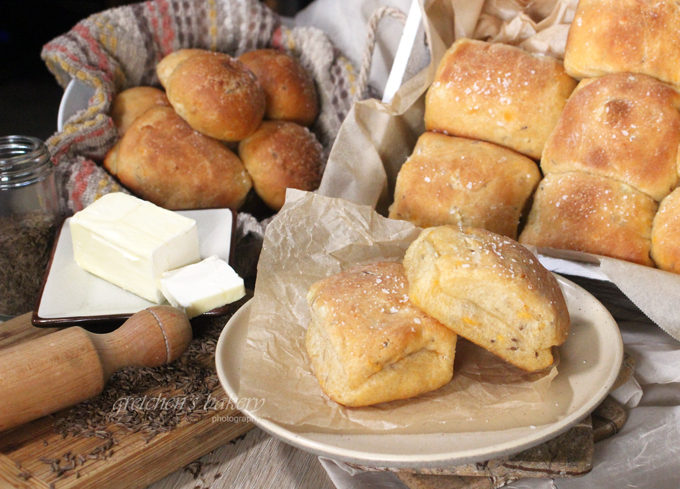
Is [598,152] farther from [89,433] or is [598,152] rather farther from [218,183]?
[89,433]

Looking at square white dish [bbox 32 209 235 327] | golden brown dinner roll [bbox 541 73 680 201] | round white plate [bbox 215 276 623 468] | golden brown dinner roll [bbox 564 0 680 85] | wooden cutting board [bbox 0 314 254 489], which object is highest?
golden brown dinner roll [bbox 564 0 680 85]

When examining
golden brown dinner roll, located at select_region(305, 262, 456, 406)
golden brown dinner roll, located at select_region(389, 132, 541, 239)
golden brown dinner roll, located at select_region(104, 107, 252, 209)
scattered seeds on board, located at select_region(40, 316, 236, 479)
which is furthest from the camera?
golden brown dinner roll, located at select_region(104, 107, 252, 209)

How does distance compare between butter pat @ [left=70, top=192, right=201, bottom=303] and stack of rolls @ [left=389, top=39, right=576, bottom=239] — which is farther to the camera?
stack of rolls @ [left=389, top=39, right=576, bottom=239]

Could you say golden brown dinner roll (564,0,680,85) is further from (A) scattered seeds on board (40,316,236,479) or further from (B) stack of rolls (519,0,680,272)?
(A) scattered seeds on board (40,316,236,479)

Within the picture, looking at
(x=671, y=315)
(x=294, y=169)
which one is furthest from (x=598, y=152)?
(x=294, y=169)

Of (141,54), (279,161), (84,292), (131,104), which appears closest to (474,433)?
(84,292)

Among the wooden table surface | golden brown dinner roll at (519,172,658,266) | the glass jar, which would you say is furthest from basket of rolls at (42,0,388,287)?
golden brown dinner roll at (519,172,658,266)
